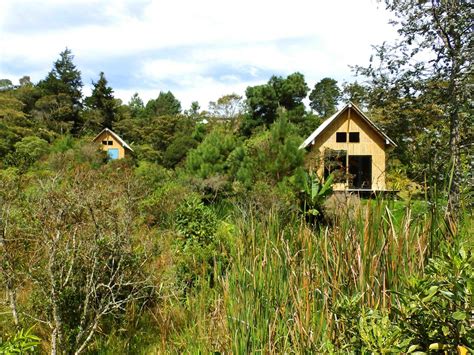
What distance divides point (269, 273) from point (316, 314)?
0.35 meters

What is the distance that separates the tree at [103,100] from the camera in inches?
1273

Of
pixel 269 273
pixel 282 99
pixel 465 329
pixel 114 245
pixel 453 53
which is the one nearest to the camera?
pixel 465 329

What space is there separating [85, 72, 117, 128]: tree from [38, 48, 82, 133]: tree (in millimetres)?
1601

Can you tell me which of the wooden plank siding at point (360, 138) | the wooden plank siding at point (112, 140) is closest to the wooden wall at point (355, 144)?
the wooden plank siding at point (360, 138)

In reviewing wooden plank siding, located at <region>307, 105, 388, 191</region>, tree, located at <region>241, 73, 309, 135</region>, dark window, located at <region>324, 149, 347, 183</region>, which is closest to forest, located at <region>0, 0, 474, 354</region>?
dark window, located at <region>324, 149, 347, 183</region>

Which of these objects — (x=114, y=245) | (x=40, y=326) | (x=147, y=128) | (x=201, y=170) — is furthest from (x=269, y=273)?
(x=147, y=128)

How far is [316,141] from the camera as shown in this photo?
63.6 feet

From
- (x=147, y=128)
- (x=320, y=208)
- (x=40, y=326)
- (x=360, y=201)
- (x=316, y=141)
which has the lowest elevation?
(x=40, y=326)

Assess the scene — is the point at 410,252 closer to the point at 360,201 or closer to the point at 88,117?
the point at 360,201

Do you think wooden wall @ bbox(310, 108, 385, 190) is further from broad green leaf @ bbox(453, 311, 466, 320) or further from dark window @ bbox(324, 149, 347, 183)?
broad green leaf @ bbox(453, 311, 466, 320)

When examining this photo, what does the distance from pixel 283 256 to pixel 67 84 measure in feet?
120

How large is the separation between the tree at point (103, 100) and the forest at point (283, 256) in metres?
22.1

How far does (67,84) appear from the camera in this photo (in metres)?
34.2

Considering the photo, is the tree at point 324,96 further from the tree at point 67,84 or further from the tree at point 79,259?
the tree at point 79,259
